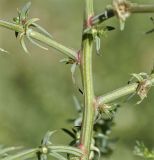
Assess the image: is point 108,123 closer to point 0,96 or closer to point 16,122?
point 16,122

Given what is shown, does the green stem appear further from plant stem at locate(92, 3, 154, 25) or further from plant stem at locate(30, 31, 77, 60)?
plant stem at locate(92, 3, 154, 25)

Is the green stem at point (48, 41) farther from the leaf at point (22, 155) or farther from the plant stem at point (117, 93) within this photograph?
the leaf at point (22, 155)

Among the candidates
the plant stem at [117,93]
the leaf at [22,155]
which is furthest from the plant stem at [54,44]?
the leaf at [22,155]

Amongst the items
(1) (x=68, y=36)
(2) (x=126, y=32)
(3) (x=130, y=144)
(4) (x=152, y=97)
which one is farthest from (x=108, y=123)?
(1) (x=68, y=36)

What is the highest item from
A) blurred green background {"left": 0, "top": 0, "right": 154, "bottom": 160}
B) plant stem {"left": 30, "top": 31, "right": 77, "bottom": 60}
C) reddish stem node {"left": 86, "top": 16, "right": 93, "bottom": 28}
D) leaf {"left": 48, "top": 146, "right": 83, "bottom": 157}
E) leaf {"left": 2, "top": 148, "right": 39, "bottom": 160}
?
blurred green background {"left": 0, "top": 0, "right": 154, "bottom": 160}

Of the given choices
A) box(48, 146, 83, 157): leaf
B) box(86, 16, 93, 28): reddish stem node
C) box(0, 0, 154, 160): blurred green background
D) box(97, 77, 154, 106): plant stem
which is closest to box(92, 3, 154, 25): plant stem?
box(86, 16, 93, 28): reddish stem node

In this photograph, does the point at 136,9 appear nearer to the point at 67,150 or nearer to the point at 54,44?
the point at 54,44
